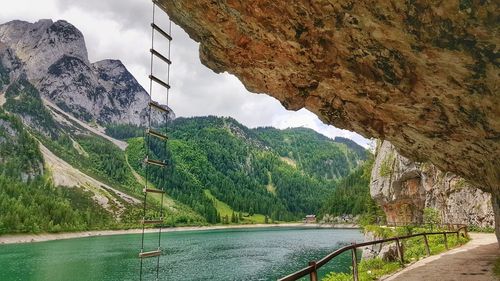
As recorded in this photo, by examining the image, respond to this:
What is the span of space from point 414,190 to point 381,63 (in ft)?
214

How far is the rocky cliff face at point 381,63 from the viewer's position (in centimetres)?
1079

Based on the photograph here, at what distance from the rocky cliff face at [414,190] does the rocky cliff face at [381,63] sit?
41515 mm

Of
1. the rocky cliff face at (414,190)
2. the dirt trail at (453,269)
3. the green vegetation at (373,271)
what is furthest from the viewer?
the rocky cliff face at (414,190)

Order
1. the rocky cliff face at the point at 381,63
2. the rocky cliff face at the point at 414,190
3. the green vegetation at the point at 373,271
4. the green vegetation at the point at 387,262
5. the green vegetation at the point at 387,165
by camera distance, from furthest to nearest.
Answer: the green vegetation at the point at 387,165 → the rocky cliff face at the point at 414,190 → the green vegetation at the point at 387,262 → the green vegetation at the point at 373,271 → the rocky cliff face at the point at 381,63

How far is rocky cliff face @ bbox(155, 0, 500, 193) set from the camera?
10.8 meters

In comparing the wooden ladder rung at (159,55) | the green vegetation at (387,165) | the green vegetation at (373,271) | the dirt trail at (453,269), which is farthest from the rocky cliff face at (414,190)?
the wooden ladder rung at (159,55)

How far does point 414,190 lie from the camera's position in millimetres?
72625

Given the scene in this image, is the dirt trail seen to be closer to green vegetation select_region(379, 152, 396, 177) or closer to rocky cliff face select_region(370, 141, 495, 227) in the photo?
rocky cliff face select_region(370, 141, 495, 227)

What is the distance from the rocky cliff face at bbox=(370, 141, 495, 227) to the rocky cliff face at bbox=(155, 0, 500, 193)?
4152cm

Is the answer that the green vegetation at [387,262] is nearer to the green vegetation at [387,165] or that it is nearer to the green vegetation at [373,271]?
the green vegetation at [373,271]

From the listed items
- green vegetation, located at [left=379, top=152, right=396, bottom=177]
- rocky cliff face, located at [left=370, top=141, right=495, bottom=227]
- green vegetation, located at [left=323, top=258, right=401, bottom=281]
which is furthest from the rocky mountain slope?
green vegetation, located at [left=379, top=152, right=396, bottom=177]

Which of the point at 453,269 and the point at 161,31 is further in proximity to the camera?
the point at 161,31

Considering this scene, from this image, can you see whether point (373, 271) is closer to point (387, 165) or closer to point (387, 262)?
point (387, 262)

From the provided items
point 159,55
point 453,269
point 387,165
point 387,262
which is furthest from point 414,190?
point 159,55
